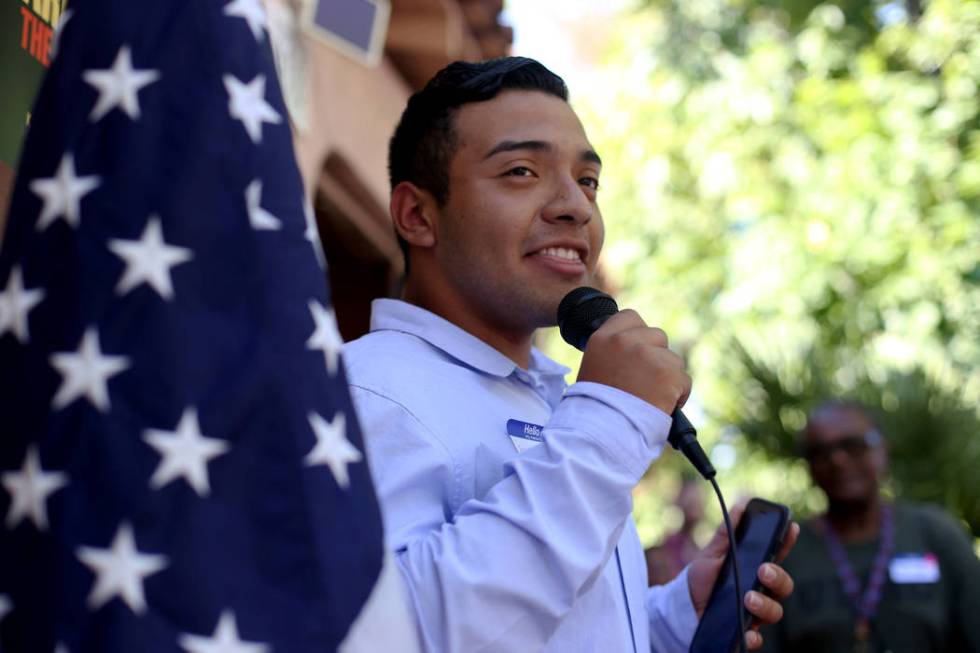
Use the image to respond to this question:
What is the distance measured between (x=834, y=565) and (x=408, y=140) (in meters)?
3.01

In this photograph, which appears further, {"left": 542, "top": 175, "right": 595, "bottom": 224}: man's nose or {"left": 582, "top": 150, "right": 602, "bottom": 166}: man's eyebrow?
{"left": 582, "top": 150, "right": 602, "bottom": 166}: man's eyebrow

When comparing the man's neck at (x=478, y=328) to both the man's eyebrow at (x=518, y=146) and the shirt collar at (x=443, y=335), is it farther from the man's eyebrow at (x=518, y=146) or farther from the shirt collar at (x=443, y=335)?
the man's eyebrow at (x=518, y=146)

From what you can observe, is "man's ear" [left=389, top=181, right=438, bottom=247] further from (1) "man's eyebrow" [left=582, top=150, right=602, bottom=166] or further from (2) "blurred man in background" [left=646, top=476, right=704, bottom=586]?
(2) "blurred man in background" [left=646, top=476, right=704, bottom=586]

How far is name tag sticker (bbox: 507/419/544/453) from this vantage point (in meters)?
1.74

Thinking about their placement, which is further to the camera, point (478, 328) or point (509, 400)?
point (478, 328)

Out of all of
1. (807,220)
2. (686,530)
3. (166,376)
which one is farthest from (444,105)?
(686,530)

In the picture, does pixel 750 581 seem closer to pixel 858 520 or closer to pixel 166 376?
pixel 166 376

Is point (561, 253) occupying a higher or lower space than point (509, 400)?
higher

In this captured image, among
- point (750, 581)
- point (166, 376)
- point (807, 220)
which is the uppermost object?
point (807, 220)

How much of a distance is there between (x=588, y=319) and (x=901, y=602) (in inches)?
118

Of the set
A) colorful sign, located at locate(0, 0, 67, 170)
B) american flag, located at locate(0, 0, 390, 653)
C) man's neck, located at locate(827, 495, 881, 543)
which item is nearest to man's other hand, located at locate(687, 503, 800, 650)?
american flag, located at locate(0, 0, 390, 653)

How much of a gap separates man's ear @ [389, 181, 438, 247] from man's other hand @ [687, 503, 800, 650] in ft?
2.43

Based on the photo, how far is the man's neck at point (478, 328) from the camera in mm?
1989

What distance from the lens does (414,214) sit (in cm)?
212
